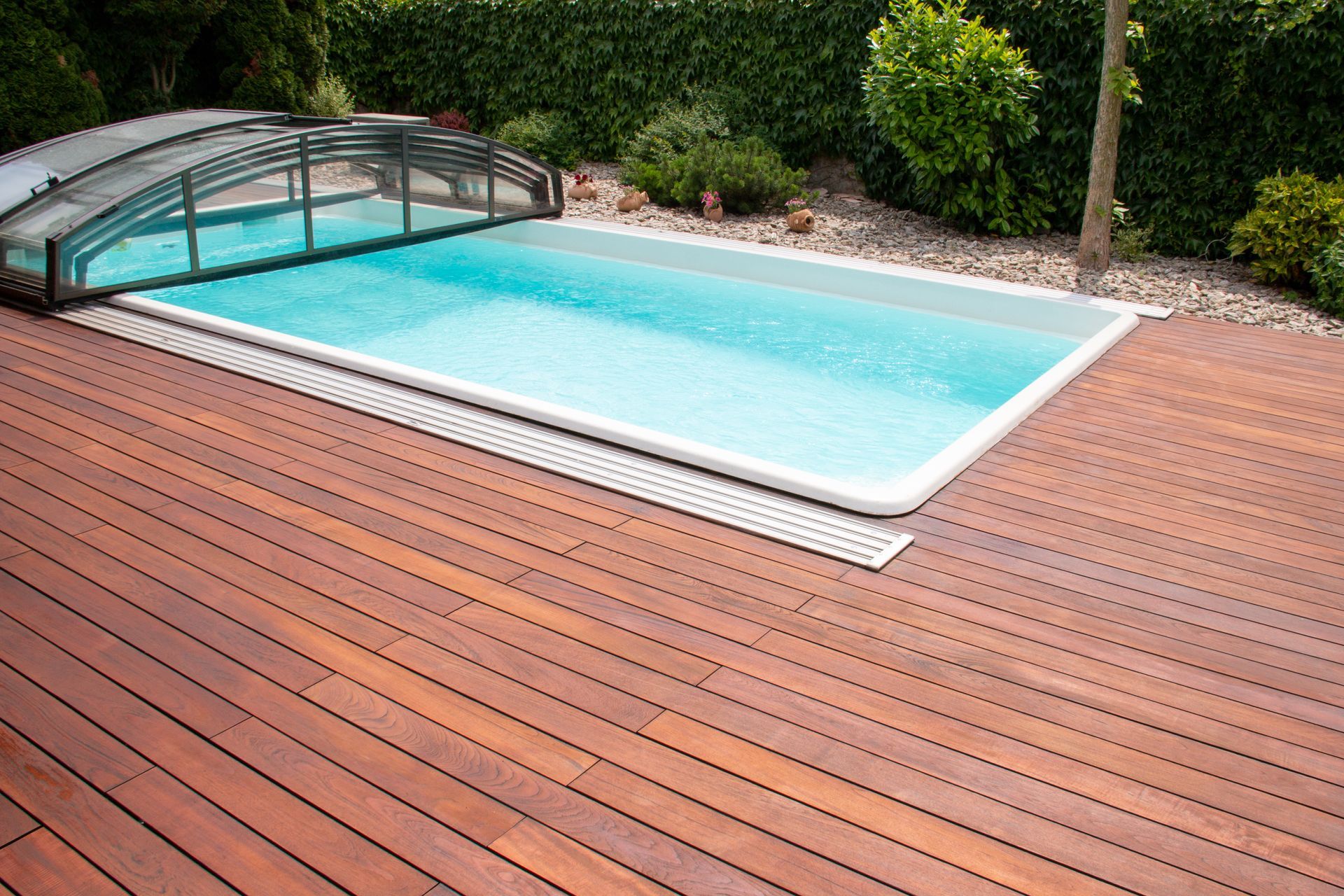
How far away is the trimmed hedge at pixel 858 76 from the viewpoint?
7.71 meters

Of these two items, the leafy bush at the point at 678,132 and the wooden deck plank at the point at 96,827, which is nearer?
the wooden deck plank at the point at 96,827

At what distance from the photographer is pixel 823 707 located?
2602 millimetres

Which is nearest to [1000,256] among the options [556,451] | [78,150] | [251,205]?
[556,451]

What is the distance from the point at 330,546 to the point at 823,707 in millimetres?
1733

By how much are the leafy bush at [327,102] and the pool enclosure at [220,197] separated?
521 centimetres

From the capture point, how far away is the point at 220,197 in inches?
261

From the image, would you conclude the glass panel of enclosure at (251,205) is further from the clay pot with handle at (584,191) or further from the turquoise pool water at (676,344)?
the clay pot with handle at (584,191)

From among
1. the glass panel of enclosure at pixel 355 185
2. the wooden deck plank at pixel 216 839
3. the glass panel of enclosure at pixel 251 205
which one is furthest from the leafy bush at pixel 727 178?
the wooden deck plank at pixel 216 839

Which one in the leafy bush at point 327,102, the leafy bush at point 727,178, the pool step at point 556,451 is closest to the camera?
the pool step at point 556,451

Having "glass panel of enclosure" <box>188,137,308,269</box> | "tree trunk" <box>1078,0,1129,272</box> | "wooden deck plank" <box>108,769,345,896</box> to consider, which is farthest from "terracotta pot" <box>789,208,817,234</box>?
"wooden deck plank" <box>108,769,345,896</box>

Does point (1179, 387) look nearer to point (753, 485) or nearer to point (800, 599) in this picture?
point (753, 485)

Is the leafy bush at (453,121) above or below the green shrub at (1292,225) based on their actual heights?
above

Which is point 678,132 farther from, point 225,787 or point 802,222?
point 225,787

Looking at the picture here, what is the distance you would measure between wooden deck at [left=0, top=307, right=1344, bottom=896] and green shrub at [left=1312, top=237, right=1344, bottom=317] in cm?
310
